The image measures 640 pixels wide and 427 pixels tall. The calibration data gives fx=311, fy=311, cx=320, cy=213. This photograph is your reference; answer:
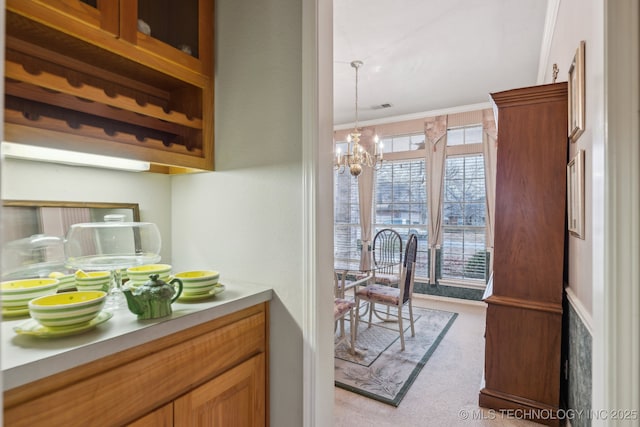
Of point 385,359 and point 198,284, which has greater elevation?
point 198,284

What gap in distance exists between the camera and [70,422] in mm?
767

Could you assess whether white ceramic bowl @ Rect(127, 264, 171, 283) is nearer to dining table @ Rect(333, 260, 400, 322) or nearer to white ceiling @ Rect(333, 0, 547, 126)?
dining table @ Rect(333, 260, 400, 322)

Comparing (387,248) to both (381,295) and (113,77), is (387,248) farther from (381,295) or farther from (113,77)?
(113,77)

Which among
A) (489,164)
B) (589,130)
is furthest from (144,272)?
(489,164)

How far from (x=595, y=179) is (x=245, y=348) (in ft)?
4.49

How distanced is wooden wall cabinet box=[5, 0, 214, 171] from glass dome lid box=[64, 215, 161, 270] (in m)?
0.29

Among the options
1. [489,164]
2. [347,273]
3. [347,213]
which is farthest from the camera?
[347,213]

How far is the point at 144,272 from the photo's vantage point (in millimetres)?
1227

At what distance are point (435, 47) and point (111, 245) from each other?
3.03 meters

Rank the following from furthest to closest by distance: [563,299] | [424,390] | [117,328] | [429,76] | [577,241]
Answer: [429,76] < [424,390] < [563,299] < [577,241] < [117,328]

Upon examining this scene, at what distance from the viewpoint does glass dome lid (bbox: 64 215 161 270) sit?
1149 millimetres

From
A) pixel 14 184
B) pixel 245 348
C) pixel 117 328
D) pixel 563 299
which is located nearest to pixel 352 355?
pixel 563 299

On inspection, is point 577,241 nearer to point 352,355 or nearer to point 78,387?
point 352,355

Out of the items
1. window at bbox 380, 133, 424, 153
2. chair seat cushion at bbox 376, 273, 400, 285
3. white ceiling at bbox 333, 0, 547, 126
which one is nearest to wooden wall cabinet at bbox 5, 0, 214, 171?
white ceiling at bbox 333, 0, 547, 126
